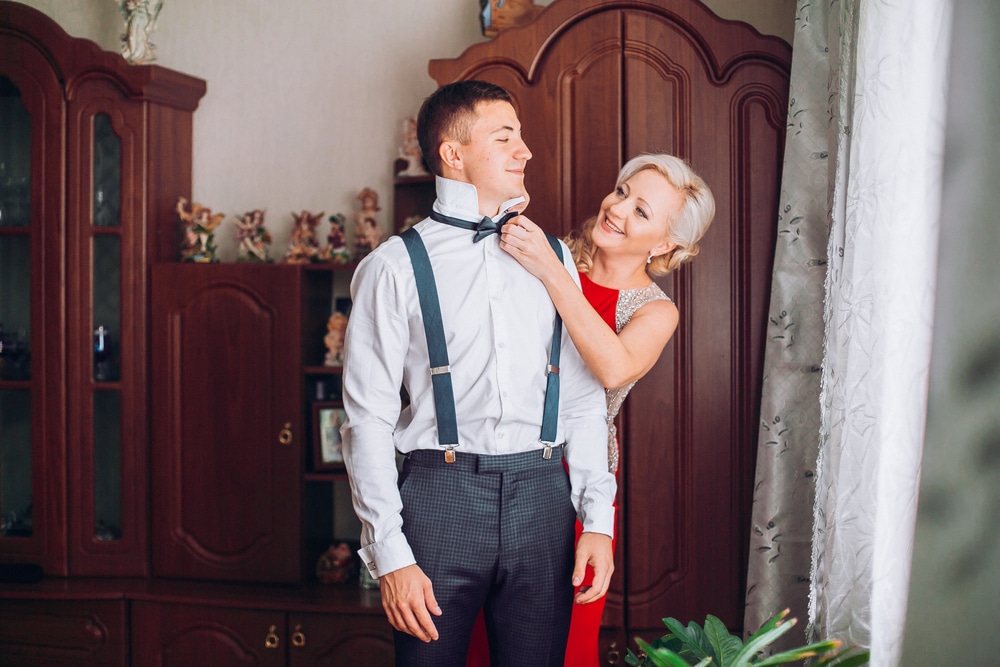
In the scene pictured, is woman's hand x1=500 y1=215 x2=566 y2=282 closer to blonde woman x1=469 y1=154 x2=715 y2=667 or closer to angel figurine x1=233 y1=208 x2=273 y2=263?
blonde woman x1=469 y1=154 x2=715 y2=667

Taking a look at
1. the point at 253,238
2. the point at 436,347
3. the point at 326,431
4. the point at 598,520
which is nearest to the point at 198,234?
the point at 253,238

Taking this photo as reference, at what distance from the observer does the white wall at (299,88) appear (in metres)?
2.88

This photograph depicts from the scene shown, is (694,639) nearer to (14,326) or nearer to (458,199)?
(458,199)

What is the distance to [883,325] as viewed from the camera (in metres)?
1.39

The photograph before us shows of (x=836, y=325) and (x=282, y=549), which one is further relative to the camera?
(x=282, y=549)

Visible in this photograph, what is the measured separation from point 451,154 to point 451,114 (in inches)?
3.1

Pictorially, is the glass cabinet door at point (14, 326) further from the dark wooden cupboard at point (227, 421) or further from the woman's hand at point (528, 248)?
the woman's hand at point (528, 248)

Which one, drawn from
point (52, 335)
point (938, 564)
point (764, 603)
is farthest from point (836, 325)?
point (52, 335)

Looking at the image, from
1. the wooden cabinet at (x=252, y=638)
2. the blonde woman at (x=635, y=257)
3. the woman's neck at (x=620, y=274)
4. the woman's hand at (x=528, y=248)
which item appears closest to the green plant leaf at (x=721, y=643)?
the blonde woman at (x=635, y=257)

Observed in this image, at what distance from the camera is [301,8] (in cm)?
295

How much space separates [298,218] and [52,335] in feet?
2.81

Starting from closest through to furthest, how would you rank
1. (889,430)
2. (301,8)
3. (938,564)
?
(938,564) < (889,430) < (301,8)

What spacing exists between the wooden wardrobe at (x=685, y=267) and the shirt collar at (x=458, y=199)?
698mm

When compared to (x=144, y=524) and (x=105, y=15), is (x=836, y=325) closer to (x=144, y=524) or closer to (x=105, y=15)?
(x=144, y=524)
